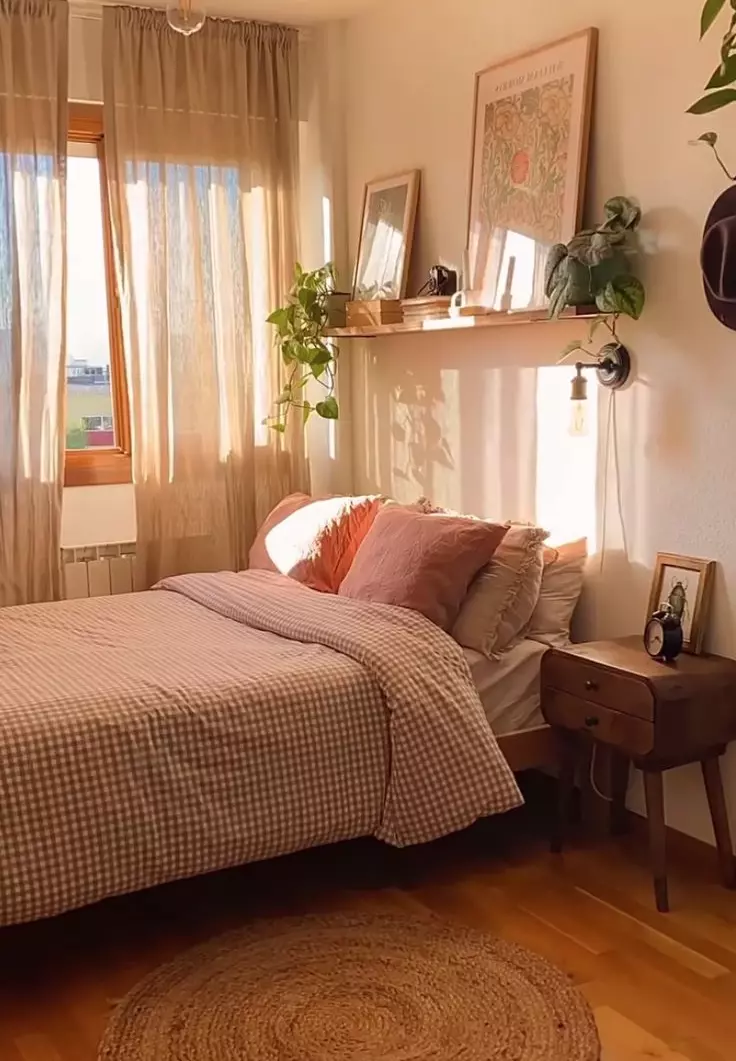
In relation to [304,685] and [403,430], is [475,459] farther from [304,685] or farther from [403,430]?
[304,685]

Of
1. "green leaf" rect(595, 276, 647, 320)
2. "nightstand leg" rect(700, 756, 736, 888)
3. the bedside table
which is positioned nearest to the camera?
the bedside table

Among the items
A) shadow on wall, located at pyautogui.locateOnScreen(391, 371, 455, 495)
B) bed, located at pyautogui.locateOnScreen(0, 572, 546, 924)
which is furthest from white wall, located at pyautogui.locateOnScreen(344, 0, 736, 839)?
bed, located at pyautogui.locateOnScreen(0, 572, 546, 924)

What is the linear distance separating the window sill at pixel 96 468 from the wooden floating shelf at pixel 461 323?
0.90 metres

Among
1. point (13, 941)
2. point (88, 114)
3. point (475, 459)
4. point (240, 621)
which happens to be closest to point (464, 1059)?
point (13, 941)

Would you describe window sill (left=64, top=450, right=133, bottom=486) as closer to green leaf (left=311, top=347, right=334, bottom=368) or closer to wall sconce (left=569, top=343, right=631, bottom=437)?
green leaf (left=311, top=347, right=334, bottom=368)

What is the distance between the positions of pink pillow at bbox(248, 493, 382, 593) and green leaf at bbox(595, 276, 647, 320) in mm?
1093

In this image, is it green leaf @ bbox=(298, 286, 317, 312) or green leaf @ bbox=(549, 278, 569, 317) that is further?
green leaf @ bbox=(298, 286, 317, 312)

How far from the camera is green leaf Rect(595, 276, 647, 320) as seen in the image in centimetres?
292

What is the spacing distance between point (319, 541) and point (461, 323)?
0.81 metres

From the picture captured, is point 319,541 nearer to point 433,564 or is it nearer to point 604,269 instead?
point 433,564

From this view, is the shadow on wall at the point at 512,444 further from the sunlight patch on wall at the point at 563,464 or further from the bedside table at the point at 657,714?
the bedside table at the point at 657,714

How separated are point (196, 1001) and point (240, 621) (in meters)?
1.18

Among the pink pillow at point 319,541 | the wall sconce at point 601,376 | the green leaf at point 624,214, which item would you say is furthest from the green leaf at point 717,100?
the pink pillow at point 319,541

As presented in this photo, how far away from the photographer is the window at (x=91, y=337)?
4.16 meters
